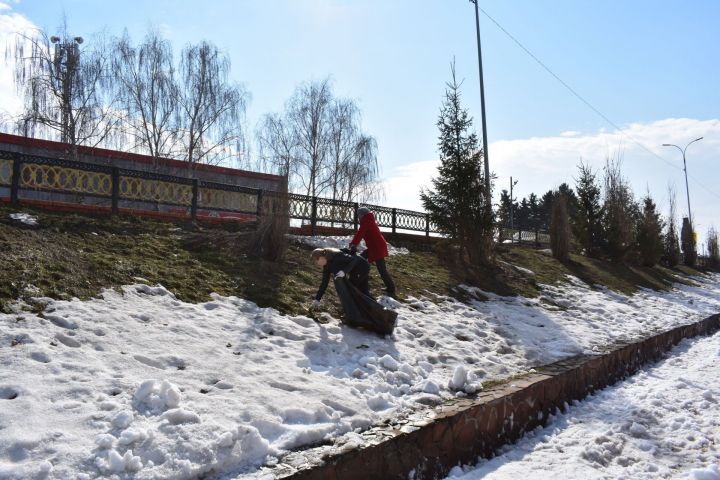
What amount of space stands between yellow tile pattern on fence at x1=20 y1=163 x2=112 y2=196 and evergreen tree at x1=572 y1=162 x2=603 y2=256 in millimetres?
18659

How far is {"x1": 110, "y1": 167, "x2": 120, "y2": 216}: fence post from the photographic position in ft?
32.6

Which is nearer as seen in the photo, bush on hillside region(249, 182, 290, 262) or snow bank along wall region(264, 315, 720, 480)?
snow bank along wall region(264, 315, 720, 480)

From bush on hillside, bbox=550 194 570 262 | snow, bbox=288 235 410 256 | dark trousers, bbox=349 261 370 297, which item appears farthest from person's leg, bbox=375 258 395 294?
bush on hillside, bbox=550 194 570 262

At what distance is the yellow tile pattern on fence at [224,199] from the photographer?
12414 mm

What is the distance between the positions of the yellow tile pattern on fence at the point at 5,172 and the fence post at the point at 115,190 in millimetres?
1705

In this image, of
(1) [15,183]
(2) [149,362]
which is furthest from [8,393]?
(1) [15,183]

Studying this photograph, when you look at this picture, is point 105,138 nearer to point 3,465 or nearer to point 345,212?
point 345,212

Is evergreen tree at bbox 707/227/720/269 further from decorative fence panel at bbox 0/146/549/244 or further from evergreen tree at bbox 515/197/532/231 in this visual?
decorative fence panel at bbox 0/146/549/244

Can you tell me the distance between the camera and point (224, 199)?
1249 centimetres

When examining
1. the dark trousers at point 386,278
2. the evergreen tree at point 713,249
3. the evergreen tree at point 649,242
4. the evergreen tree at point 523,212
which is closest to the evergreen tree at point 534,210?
the evergreen tree at point 523,212

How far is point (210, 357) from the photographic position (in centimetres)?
441

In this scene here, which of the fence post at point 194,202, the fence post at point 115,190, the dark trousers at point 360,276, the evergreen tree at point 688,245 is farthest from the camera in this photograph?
the evergreen tree at point 688,245

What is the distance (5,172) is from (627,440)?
10.8 meters

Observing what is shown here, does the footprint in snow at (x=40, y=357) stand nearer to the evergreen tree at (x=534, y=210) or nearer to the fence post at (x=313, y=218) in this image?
the fence post at (x=313, y=218)
